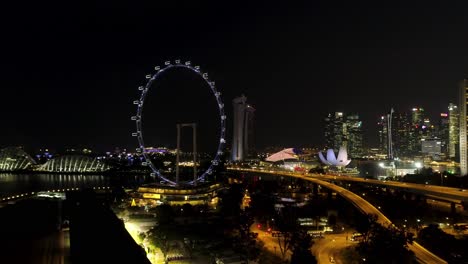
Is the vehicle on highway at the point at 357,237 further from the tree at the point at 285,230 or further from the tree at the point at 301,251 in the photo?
the tree at the point at 301,251

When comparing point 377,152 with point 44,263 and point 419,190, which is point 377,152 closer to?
point 419,190

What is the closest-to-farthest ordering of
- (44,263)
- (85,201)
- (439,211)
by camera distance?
(44,263) < (85,201) < (439,211)

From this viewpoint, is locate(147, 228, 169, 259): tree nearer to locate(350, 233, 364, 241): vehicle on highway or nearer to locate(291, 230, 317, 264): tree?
locate(291, 230, 317, 264): tree

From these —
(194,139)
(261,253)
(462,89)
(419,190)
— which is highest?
(462,89)

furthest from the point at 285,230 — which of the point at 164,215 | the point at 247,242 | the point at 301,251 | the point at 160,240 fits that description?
the point at 164,215

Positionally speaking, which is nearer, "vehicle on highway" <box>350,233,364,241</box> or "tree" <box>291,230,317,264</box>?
"tree" <box>291,230,317,264</box>

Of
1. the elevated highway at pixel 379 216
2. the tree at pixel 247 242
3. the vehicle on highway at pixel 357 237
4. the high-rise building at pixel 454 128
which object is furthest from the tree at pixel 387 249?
the high-rise building at pixel 454 128

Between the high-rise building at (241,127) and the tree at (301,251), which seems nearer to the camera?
the tree at (301,251)

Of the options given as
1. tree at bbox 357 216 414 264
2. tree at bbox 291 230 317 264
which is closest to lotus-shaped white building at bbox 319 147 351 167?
tree at bbox 357 216 414 264

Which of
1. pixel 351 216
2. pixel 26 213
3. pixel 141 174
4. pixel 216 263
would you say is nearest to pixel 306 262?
pixel 216 263

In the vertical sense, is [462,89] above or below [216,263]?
above

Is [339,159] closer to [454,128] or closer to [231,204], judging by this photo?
[454,128]
